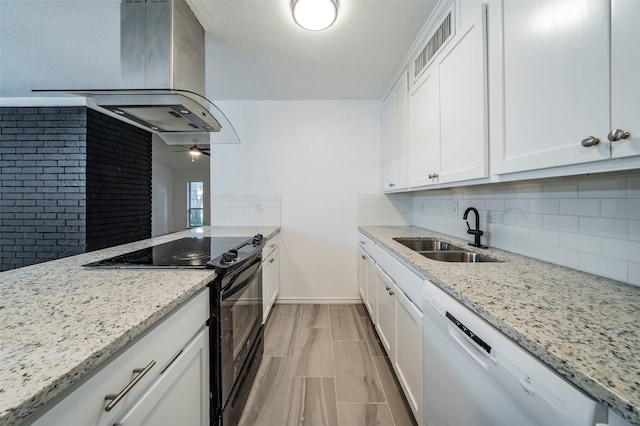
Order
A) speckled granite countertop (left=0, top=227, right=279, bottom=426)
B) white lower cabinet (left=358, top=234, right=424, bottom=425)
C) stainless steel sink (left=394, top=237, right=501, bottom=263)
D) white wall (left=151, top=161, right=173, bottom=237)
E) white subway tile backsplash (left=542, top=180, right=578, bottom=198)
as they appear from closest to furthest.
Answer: speckled granite countertop (left=0, top=227, right=279, bottom=426)
white subway tile backsplash (left=542, top=180, right=578, bottom=198)
white lower cabinet (left=358, top=234, right=424, bottom=425)
stainless steel sink (left=394, top=237, right=501, bottom=263)
white wall (left=151, top=161, right=173, bottom=237)

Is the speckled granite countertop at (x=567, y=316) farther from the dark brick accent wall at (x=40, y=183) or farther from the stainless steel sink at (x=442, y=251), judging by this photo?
the dark brick accent wall at (x=40, y=183)

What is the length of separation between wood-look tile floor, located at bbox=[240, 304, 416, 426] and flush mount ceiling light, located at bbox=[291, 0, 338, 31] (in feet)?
7.63

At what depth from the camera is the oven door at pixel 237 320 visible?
112 centimetres

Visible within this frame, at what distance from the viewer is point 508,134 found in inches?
39.2

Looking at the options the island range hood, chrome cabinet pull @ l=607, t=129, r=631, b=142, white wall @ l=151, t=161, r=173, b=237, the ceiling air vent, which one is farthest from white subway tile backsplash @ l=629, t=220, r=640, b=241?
white wall @ l=151, t=161, r=173, b=237

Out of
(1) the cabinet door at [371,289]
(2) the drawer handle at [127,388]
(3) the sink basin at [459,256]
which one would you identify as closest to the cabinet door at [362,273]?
(1) the cabinet door at [371,289]

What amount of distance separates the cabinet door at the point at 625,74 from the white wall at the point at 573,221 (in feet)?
1.33

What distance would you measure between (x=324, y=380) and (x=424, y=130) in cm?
188

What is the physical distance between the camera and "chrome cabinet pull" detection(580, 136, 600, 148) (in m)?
0.67

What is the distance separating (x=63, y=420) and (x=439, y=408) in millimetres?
1122

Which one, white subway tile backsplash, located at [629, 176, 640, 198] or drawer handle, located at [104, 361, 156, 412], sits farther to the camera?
white subway tile backsplash, located at [629, 176, 640, 198]

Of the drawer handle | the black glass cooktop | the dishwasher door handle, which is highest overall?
the black glass cooktop

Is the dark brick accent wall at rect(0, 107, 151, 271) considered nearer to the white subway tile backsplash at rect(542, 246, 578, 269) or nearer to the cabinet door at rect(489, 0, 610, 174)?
the cabinet door at rect(489, 0, 610, 174)

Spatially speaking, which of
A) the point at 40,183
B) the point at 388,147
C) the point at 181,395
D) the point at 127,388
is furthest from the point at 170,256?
the point at 40,183
